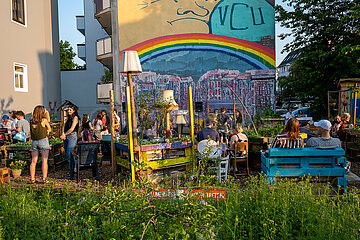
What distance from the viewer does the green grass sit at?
296 centimetres

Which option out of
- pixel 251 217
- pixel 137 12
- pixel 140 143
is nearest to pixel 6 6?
pixel 137 12

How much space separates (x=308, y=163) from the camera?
5.11 m

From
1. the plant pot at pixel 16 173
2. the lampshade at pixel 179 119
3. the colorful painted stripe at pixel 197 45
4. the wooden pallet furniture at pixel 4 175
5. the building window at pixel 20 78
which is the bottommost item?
the plant pot at pixel 16 173

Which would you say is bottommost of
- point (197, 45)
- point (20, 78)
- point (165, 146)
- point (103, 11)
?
point (165, 146)

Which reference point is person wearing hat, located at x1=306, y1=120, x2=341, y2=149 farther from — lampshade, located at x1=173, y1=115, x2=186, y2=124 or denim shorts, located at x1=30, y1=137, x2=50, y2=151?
denim shorts, located at x1=30, y1=137, x2=50, y2=151

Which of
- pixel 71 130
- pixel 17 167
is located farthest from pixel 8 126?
pixel 71 130

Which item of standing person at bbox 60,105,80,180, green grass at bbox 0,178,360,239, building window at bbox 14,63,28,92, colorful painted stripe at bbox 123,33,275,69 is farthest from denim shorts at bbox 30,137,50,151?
colorful painted stripe at bbox 123,33,275,69

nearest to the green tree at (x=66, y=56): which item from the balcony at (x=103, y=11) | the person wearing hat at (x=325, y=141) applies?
the balcony at (x=103, y=11)

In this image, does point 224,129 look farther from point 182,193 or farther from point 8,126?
point 8,126

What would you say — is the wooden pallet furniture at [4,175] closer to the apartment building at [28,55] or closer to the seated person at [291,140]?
the seated person at [291,140]

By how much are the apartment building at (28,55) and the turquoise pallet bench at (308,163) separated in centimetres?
1269

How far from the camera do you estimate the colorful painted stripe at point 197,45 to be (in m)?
18.1

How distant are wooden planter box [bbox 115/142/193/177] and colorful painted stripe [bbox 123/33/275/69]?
1215cm

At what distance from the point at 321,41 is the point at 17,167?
16184 millimetres
